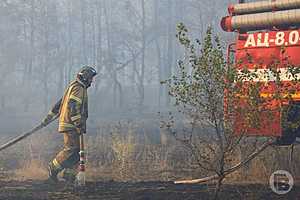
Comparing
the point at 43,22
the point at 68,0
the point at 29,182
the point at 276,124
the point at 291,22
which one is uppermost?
the point at 68,0

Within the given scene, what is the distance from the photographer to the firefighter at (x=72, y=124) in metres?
8.50

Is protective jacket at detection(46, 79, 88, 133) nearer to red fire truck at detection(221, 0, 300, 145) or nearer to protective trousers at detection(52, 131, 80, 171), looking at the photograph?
protective trousers at detection(52, 131, 80, 171)

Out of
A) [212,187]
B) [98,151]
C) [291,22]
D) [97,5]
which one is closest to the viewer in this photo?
[212,187]

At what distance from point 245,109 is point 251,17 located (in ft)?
9.93

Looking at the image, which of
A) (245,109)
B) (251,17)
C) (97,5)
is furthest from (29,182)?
(97,5)

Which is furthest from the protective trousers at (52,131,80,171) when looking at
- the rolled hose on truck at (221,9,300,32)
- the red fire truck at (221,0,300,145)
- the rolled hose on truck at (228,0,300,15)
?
the rolled hose on truck at (228,0,300,15)

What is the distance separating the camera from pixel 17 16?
37.0 metres

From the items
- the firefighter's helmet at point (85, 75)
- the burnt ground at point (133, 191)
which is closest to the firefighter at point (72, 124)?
the firefighter's helmet at point (85, 75)

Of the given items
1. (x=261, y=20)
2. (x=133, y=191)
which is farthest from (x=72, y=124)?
(x=261, y=20)

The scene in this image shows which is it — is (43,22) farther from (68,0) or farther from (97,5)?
(68,0)

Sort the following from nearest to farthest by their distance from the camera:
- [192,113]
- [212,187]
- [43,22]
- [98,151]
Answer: [192,113] → [212,187] → [98,151] → [43,22]

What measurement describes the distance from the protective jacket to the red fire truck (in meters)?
2.91

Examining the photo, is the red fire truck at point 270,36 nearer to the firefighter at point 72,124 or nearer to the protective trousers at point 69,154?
the firefighter at point 72,124

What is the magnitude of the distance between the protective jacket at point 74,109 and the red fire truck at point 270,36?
2912 mm
